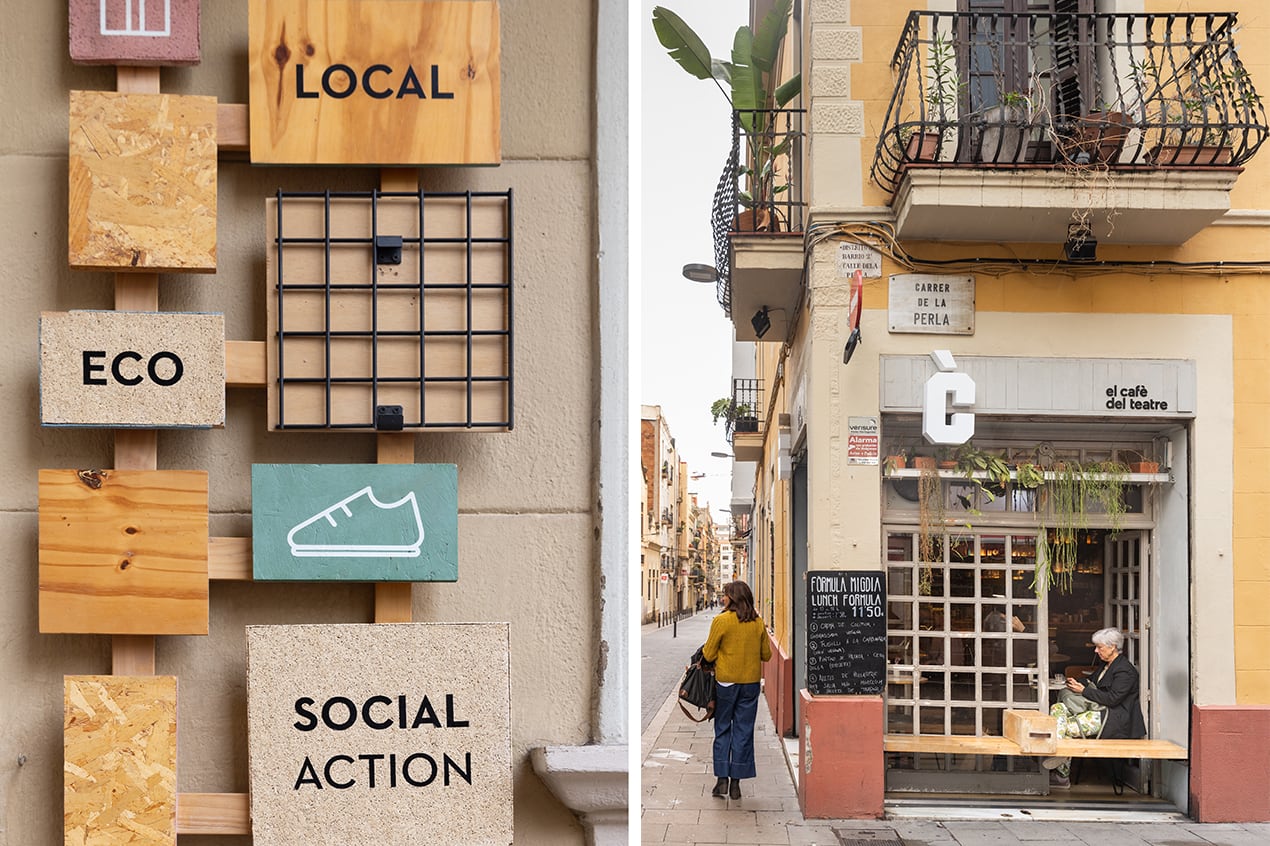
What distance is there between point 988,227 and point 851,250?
39 cm

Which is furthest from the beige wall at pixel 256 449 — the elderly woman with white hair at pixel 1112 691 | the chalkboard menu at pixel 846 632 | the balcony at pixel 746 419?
the balcony at pixel 746 419

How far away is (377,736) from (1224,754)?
115 inches

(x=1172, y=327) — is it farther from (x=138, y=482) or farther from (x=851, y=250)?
(x=138, y=482)

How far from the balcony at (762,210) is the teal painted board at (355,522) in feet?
8.35

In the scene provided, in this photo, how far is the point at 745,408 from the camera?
6430 mm

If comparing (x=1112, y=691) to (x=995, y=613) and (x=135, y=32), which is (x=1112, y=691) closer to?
(x=995, y=613)

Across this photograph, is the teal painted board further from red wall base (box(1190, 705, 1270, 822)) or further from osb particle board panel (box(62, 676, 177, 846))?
red wall base (box(1190, 705, 1270, 822))

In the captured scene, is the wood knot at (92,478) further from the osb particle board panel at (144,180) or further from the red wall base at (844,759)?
the red wall base at (844,759)

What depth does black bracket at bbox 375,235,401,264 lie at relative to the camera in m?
0.90

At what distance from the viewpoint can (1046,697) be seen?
3.12m

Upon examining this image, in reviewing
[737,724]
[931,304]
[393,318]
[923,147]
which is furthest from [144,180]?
[737,724]

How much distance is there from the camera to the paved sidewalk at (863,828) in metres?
2.86

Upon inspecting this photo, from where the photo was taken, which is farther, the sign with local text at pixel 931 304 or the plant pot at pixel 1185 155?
the sign with local text at pixel 931 304

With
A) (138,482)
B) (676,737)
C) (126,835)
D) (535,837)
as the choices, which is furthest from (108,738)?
(676,737)
